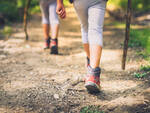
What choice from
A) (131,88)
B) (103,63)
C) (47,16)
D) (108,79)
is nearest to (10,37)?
(47,16)

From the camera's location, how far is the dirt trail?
7.86 ft

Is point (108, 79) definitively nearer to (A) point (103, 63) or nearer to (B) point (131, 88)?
(B) point (131, 88)

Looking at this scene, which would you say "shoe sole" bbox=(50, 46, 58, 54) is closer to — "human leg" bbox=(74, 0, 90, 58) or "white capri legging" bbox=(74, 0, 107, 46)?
"human leg" bbox=(74, 0, 90, 58)

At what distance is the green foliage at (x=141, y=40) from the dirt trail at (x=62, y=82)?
28cm

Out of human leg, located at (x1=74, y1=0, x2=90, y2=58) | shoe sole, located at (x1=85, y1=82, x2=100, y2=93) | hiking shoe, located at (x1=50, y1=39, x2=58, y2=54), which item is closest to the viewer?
shoe sole, located at (x1=85, y1=82, x2=100, y2=93)

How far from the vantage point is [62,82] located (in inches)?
121

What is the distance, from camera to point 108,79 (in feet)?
10.5

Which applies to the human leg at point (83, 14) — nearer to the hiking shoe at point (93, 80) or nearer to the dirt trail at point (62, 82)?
the hiking shoe at point (93, 80)

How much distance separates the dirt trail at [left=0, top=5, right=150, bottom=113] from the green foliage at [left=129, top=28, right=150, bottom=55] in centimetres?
28

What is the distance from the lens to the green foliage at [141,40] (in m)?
4.41

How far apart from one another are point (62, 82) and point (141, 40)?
235 cm

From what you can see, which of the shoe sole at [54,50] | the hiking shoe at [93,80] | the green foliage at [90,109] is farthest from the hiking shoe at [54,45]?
the green foliage at [90,109]

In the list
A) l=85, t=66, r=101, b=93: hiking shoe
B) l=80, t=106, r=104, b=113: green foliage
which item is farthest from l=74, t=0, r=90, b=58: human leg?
l=80, t=106, r=104, b=113: green foliage

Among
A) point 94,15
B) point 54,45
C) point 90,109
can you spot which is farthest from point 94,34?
point 54,45
